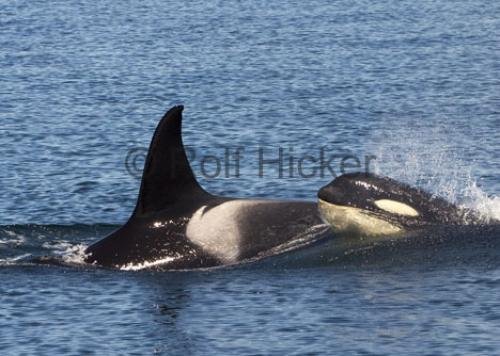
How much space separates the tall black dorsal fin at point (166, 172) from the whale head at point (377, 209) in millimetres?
2266

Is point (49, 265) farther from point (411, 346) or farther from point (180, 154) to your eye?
point (411, 346)

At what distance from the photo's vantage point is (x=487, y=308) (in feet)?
64.2

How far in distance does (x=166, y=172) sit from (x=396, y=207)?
148 inches

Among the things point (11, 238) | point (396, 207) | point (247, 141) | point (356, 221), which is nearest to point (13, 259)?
point (11, 238)

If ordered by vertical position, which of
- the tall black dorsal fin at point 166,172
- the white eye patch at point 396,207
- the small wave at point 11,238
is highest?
the tall black dorsal fin at point 166,172

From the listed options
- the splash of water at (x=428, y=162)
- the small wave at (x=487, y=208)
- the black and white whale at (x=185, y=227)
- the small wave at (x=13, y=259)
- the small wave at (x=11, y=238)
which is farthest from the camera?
the splash of water at (x=428, y=162)

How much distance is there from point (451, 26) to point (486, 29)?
1.63m

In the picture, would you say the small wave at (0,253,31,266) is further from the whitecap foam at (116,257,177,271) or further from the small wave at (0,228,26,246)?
the whitecap foam at (116,257,177,271)

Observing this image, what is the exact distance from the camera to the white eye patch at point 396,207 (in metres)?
22.0

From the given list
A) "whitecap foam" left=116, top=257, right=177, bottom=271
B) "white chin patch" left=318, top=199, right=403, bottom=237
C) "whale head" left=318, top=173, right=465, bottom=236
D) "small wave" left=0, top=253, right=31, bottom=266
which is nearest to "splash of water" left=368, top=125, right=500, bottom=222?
"whale head" left=318, top=173, right=465, bottom=236

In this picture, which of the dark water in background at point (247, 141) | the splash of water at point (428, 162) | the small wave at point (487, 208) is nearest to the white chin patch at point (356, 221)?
the dark water in background at point (247, 141)

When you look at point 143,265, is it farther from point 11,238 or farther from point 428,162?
point 428,162

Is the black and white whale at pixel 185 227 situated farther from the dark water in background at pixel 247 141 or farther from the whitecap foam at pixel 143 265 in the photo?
the dark water in background at pixel 247 141

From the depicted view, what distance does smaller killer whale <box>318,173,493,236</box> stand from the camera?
2198 centimetres
